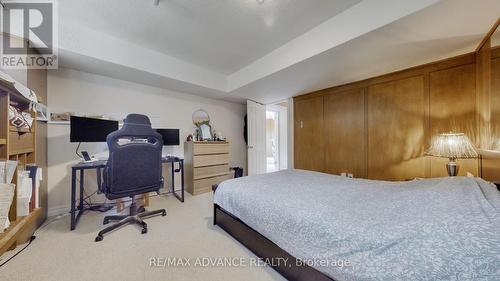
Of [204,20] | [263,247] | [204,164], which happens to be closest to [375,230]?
[263,247]

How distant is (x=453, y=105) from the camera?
6.86 feet

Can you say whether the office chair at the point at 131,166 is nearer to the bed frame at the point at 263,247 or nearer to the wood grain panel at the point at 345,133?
the bed frame at the point at 263,247

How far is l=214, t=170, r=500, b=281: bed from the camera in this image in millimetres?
722

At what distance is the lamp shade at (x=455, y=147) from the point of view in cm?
176

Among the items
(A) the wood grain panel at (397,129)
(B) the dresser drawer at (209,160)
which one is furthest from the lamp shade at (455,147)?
(B) the dresser drawer at (209,160)

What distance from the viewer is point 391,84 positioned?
257 centimetres

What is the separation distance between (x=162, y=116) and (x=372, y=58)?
3.44 meters

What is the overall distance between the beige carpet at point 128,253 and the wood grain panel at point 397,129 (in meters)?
2.34

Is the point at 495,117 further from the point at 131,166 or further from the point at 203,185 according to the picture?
the point at 203,185

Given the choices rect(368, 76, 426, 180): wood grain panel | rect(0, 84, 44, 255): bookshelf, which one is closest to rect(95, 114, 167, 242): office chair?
rect(0, 84, 44, 255): bookshelf

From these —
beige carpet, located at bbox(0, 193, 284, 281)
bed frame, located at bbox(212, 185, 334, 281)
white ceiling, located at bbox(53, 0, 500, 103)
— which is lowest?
beige carpet, located at bbox(0, 193, 284, 281)

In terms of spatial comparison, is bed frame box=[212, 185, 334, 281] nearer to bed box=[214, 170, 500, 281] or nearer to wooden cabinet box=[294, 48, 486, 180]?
bed box=[214, 170, 500, 281]

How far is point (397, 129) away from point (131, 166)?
347cm

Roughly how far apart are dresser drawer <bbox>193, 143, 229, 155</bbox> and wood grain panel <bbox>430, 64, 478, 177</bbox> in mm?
3325
